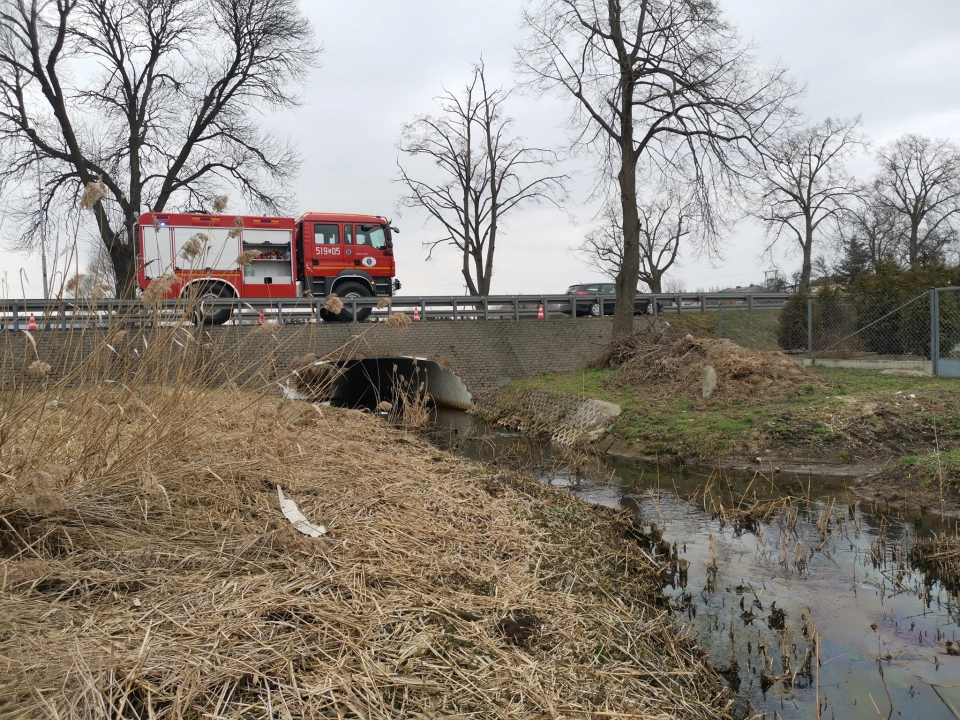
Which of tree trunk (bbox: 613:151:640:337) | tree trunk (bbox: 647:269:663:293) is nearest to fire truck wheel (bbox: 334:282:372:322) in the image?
tree trunk (bbox: 613:151:640:337)

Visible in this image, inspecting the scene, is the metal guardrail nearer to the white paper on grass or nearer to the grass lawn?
the grass lawn

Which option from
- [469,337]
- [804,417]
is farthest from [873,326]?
[469,337]

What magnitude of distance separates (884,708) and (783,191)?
3982cm

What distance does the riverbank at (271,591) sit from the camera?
2.92 metres

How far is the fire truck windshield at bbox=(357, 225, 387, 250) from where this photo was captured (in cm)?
2305

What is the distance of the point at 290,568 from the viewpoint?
3982 mm

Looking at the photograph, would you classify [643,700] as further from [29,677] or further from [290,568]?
[29,677]

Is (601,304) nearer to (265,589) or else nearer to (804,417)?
(804,417)

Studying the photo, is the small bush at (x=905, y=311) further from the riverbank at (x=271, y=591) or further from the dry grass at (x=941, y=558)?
the riverbank at (x=271, y=591)

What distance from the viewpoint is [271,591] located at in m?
3.62

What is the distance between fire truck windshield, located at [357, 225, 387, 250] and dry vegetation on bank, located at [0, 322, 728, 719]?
1766cm

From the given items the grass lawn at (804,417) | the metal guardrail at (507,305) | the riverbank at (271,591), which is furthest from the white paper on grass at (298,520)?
the metal guardrail at (507,305)

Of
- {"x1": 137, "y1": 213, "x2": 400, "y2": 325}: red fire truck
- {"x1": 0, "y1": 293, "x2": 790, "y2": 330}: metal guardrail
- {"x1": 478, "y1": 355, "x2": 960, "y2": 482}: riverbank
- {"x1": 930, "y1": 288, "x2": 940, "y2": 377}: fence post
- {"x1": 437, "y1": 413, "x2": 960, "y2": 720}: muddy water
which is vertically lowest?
{"x1": 437, "y1": 413, "x2": 960, "y2": 720}: muddy water

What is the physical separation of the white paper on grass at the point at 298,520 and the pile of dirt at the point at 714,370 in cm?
989
